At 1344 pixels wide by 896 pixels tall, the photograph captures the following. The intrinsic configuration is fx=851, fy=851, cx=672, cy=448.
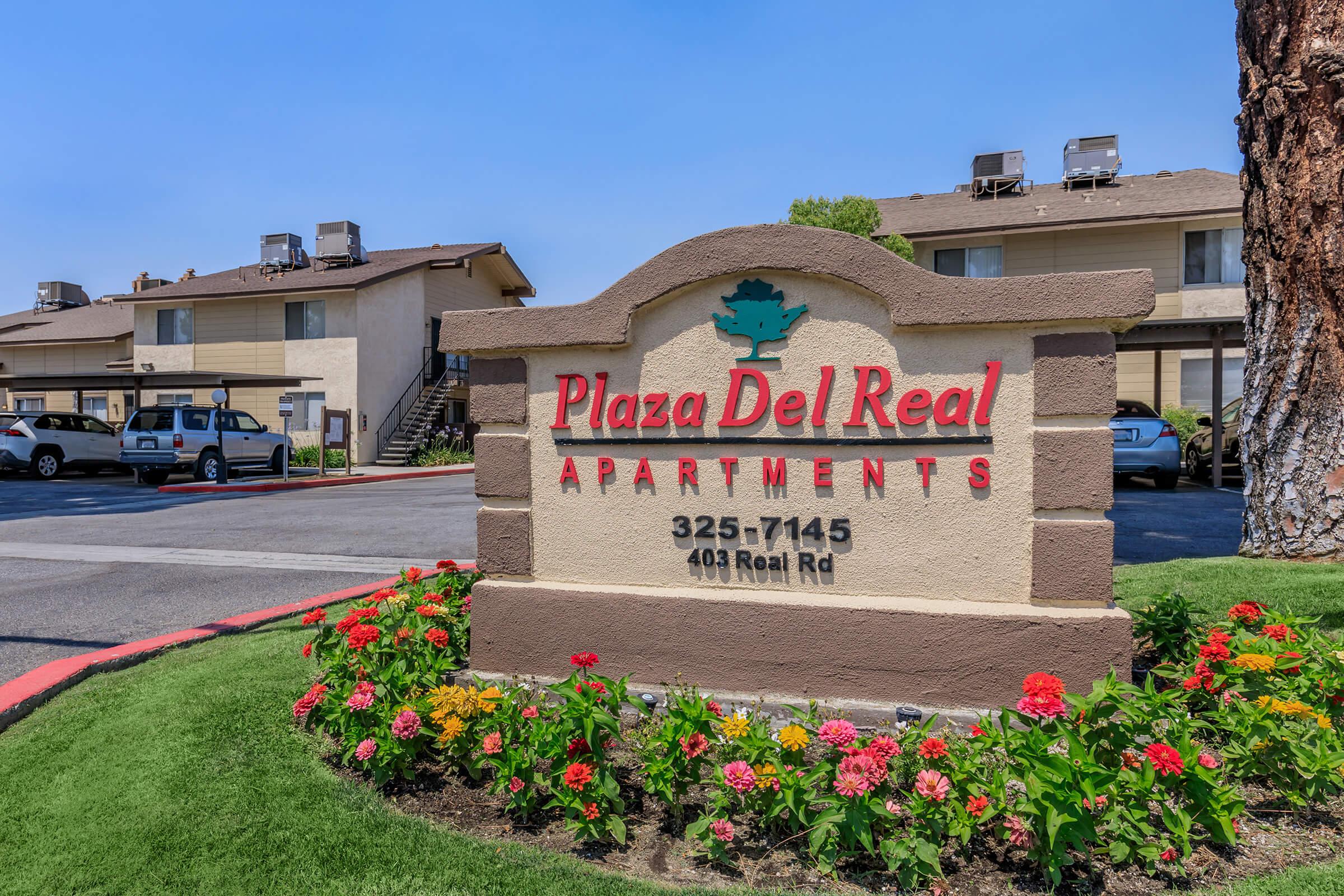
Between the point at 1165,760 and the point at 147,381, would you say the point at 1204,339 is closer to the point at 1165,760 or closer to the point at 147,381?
the point at 1165,760

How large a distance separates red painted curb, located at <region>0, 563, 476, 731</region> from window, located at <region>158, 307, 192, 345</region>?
27.4 meters

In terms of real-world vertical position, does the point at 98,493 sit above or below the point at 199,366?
below

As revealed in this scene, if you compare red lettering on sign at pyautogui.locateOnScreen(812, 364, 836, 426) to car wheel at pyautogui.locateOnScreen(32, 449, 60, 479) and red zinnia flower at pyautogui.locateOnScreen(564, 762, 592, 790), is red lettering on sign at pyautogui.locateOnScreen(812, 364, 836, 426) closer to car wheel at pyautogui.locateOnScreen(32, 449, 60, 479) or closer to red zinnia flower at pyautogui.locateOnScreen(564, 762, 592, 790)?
red zinnia flower at pyautogui.locateOnScreen(564, 762, 592, 790)

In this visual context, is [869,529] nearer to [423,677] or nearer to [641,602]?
[641,602]

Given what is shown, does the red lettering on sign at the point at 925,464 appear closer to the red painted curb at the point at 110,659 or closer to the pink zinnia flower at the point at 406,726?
the pink zinnia flower at the point at 406,726

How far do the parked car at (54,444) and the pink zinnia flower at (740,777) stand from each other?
76.1 feet

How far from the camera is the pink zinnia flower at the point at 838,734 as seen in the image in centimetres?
318

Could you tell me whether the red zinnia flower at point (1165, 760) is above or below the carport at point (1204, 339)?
below

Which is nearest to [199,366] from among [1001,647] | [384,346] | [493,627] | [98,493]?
[384,346]

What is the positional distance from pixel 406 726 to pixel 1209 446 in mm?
17978

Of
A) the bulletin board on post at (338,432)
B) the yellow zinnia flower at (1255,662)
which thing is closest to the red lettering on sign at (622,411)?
the yellow zinnia flower at (1255,662)

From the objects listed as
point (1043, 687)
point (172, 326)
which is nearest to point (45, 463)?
point (172, 326)

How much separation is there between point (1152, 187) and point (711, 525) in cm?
2389

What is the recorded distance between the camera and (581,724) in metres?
3.35
